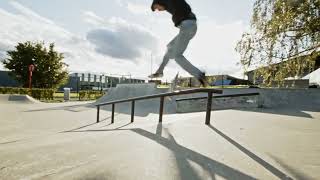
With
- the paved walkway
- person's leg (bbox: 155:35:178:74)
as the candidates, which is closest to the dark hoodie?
person's leg (bbox: 155:35:178:74)

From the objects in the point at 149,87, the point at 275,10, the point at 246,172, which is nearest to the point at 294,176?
the point at 246,172

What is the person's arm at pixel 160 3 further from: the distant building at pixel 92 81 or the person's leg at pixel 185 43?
the distant building at pixel 92 81

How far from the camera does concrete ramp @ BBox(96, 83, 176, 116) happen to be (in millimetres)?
15969

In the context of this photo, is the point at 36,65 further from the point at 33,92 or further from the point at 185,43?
the point at 185,43

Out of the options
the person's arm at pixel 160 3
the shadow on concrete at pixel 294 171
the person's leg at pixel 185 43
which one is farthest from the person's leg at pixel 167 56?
the shadow on concrete at pixel 294 171

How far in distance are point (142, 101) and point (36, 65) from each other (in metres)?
29.9

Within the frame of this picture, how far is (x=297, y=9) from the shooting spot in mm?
10430

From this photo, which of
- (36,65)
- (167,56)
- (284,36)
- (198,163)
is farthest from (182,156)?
(36,65)

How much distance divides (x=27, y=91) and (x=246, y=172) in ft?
93.8

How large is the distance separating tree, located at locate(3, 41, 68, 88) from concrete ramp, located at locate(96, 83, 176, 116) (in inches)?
946

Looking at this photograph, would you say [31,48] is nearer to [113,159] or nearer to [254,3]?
[254,3]

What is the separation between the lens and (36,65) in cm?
4362

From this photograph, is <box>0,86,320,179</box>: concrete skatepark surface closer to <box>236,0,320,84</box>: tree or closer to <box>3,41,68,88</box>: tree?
<box>236,0,320,84</box>: tree

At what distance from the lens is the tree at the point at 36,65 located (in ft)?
143
